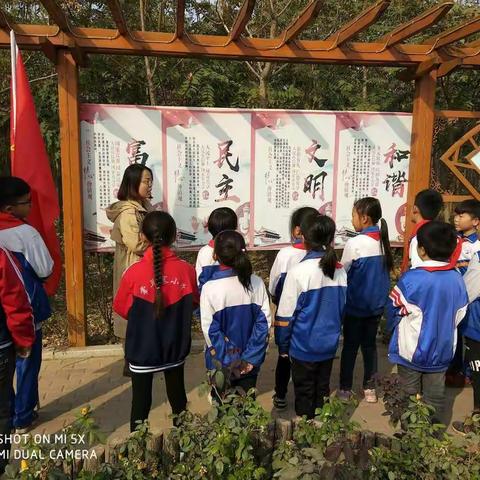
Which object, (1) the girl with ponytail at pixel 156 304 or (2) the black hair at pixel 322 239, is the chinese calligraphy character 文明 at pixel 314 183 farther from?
(1) the girl with ponytail at pixel 156 304

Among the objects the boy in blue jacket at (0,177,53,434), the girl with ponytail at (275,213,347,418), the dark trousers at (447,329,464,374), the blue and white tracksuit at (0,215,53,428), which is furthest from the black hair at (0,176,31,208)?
the dark trousers at (447,329,464,374)

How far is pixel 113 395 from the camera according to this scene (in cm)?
364

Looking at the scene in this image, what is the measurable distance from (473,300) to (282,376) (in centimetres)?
143

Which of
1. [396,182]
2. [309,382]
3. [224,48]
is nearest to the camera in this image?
[309,382]

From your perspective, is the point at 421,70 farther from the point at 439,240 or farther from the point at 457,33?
the point at 439,240

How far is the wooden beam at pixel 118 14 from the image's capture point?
321 cm

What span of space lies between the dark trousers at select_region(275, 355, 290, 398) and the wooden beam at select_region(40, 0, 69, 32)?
2962mm

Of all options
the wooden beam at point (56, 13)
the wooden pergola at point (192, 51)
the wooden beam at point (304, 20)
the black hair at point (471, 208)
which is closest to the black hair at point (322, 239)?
the black hair at point (471, 208)

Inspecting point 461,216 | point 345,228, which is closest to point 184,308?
point 461,216

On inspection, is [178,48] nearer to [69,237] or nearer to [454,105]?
[69,237]

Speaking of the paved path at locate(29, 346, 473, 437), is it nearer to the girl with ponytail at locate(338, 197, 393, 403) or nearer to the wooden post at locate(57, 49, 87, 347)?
the wooden post at locate(57, 49, 87, 347)

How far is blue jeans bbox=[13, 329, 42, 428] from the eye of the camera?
9.91 feet

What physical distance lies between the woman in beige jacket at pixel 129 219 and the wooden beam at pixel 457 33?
281 cm

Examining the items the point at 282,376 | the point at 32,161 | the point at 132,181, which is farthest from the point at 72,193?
the point at 282,376
